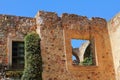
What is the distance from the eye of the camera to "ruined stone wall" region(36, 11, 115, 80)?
9.52 meters

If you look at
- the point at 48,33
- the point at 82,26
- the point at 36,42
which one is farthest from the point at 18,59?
the point at 82,26

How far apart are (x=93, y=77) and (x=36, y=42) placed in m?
2.90

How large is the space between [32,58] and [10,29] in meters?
1.69

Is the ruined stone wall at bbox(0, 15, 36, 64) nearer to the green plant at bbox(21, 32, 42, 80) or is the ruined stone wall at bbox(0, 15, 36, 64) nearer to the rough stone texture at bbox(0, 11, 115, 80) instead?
the rough stone texture at bbox(0, 11, 115, 80)

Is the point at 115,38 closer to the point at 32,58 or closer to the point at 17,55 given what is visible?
the point at 32,58

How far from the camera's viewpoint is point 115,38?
1041 cm

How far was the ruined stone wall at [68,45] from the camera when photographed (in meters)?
9.52

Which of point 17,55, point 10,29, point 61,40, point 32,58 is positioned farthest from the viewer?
point 61,40

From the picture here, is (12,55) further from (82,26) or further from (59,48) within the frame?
(82,26)

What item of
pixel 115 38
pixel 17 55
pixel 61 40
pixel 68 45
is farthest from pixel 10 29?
pixel 115 38

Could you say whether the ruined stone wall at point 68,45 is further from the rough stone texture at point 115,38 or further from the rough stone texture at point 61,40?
the rough stone texture at point 115,38

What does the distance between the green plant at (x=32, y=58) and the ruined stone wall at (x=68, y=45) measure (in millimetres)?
327

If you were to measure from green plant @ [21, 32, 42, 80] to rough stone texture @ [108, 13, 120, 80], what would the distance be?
3498 millimetres

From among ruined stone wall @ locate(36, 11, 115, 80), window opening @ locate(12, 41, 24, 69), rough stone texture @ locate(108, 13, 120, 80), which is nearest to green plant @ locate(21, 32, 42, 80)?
ruined stone wall @ locate(36, 11, 115, 80)
